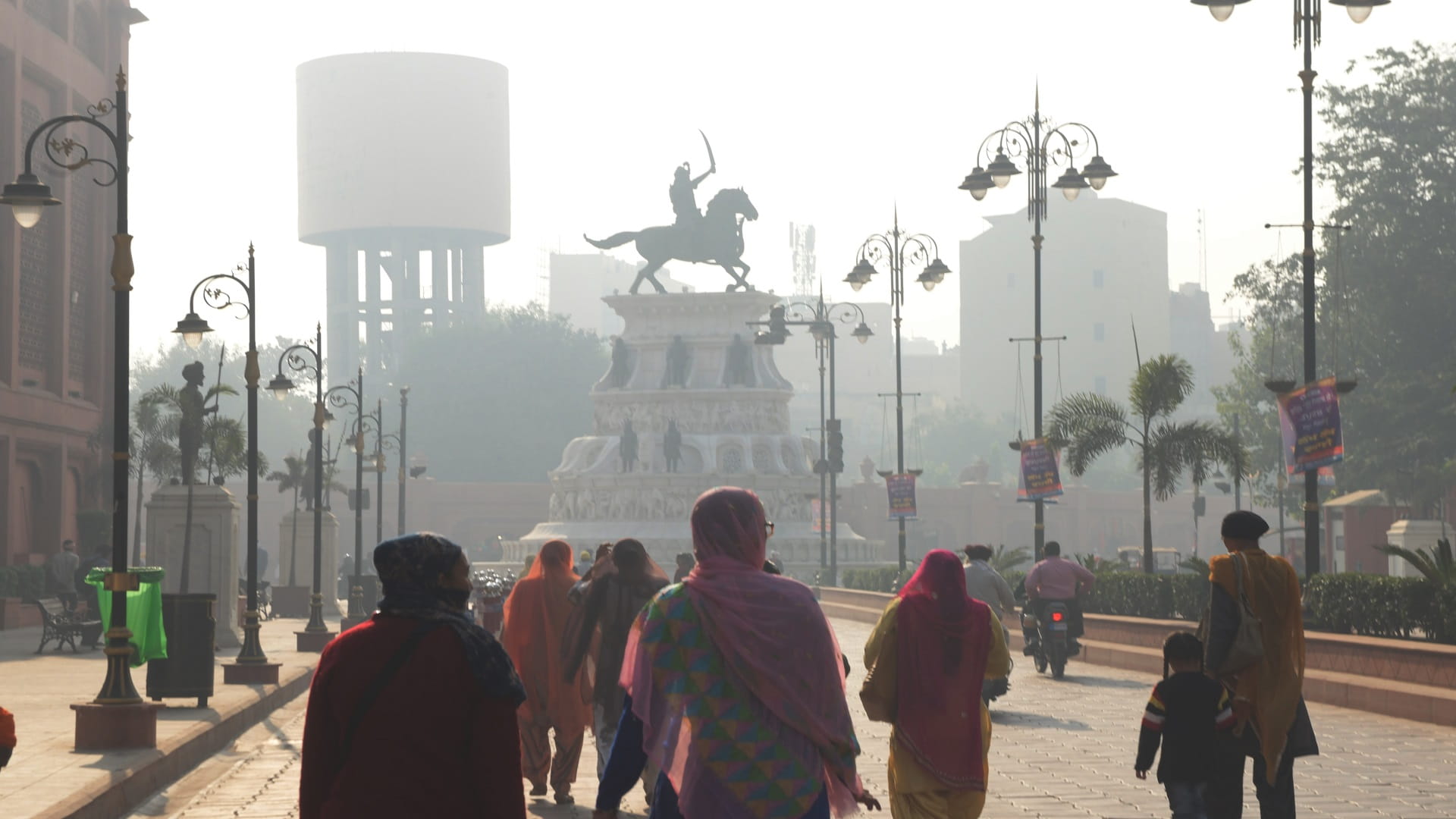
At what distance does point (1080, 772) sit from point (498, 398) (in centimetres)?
9450

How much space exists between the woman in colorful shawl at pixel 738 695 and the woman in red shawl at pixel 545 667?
5.84 m

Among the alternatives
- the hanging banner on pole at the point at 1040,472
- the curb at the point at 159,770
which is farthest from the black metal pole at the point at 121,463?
the hanging banner on pole at the point at 1040,472

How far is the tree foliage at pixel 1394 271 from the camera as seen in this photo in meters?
52.4

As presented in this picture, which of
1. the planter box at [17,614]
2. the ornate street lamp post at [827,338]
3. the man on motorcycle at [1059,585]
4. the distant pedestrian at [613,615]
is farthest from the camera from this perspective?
the ornate street lamp post at [827,338]

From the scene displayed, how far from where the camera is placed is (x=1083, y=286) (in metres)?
130

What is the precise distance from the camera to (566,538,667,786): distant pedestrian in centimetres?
1050

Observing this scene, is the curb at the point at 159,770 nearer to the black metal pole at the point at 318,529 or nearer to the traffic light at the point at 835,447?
the black metal pole at the point at 318,529

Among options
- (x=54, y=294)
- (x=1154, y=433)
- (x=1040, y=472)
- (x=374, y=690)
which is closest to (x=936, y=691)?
(x=374, y=690)

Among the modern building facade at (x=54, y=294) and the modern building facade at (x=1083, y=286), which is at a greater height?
the modern building facade at (x=1083, y=286)

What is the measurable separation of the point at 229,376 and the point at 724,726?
5844 inches

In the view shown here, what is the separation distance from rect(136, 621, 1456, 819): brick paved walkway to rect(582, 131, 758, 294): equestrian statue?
5149 cm

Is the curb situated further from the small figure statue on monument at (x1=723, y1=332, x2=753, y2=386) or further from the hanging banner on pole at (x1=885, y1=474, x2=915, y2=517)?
the small figure statue on monument at (x1=723, y1=332, x2=753, y2=386)

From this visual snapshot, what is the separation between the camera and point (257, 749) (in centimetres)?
1532

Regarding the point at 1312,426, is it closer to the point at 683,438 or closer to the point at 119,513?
the point at 119,513
